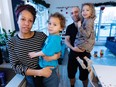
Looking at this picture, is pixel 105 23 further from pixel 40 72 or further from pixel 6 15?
pixel 40 72

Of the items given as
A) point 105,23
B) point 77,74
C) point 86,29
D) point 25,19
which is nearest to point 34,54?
point 25,19

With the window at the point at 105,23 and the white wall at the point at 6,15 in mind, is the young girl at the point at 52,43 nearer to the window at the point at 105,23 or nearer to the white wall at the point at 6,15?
the white wall at the point at 6,15

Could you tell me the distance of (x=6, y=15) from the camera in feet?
5.53

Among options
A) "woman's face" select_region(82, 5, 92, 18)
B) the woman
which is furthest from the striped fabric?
"woman's face" select_region(82, 5, 92, 18)

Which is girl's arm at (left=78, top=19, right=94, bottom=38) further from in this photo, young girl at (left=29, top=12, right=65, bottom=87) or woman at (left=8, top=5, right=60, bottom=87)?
woman at (left=8, top=5, right=60, bottom=87)

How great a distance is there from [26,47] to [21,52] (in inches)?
2.2

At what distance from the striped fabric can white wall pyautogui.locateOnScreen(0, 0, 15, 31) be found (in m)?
0.85

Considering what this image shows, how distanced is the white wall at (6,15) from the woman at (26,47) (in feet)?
2.76

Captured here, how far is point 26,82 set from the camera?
108 cm

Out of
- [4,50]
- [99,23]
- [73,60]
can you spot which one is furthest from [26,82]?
[99,23]

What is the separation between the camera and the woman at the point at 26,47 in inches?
35.5

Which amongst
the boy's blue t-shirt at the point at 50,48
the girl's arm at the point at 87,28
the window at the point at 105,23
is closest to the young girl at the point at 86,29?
the girl's arm at the point at 87,28

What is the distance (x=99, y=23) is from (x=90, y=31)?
434cm

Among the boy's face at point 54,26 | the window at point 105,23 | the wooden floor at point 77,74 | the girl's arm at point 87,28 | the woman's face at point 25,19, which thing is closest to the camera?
the woman's face at point 25,19
